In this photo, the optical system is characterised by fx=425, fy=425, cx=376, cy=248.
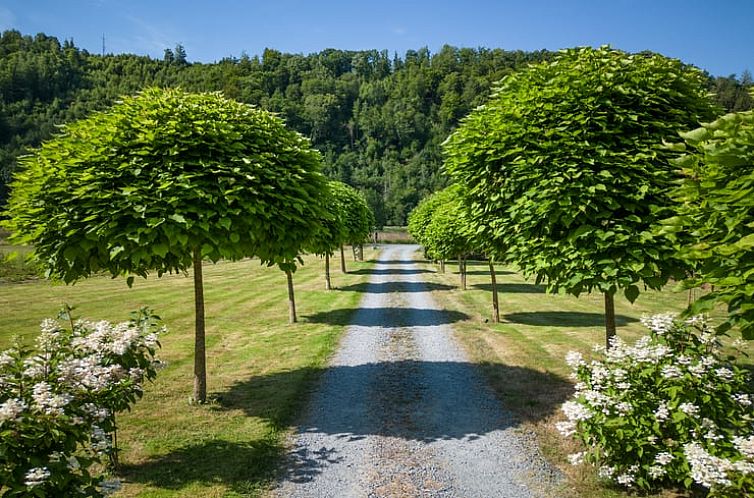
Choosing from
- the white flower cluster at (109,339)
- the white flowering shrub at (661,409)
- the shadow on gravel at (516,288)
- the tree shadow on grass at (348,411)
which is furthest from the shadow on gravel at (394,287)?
the white flowering shrub at (661,409)

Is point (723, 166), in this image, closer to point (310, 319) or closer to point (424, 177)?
point (310, 319)

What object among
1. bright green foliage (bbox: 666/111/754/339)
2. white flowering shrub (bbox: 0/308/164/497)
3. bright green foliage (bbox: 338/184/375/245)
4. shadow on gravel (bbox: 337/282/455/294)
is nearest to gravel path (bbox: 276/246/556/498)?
white flowering shrub (bbox: 0/308/164/497)

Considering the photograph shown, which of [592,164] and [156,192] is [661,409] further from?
[156,192]

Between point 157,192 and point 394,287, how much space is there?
25.4m

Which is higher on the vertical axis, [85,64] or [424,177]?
[85,64]

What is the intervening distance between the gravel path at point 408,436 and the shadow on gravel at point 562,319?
7.02m

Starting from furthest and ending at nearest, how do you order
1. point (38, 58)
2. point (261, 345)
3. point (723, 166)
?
1. point (38, 58)
2. point (261, 345)
3. point (723, 166)

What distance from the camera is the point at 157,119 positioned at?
8.16 m

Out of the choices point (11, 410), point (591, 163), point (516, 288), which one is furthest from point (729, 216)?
point (516, 288)

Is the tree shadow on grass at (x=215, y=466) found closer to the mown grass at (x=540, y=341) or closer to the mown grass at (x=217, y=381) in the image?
the mown grass at (x=217, y=381)

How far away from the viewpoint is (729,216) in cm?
417

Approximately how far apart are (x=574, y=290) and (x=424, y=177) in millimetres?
134527

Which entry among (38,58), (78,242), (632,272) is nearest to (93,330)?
(78,242)

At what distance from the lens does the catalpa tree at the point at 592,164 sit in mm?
6785
